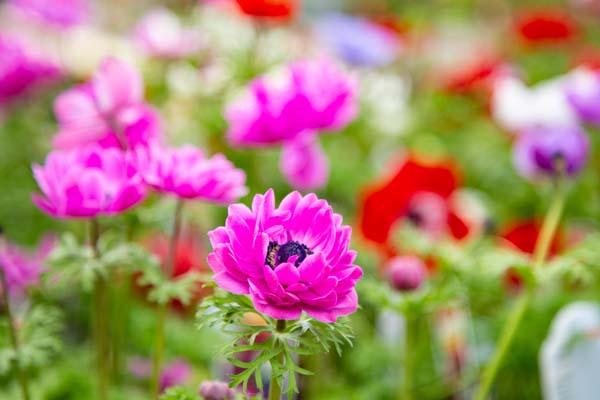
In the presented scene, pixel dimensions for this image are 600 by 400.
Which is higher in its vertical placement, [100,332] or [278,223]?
[278,223]

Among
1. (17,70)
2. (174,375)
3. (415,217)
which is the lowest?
(174,375)

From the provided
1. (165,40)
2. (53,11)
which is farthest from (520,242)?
(53,11)

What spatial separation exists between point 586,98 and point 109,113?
0.44 m

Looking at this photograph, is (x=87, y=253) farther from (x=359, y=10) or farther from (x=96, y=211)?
(x=359, y=10)

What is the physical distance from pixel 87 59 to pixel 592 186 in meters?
0.83

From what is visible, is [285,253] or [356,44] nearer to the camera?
[285,253]

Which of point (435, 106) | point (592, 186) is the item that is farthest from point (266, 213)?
point (435, 106)

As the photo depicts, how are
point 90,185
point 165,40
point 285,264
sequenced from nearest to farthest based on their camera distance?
point 285,264, point 90,185, point 165,40

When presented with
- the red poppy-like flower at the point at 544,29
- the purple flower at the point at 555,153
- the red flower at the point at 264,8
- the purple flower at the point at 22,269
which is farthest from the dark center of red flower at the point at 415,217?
the red poppy-like flower at the point at 544,29

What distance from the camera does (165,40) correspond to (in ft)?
3.83

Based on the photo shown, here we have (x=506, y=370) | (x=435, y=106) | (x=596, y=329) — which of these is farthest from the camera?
(x=435, y=106)

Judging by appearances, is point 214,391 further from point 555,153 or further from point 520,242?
point 520,242

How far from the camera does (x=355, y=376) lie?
1.02 meters

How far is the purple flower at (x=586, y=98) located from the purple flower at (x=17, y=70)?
25.6 inches
